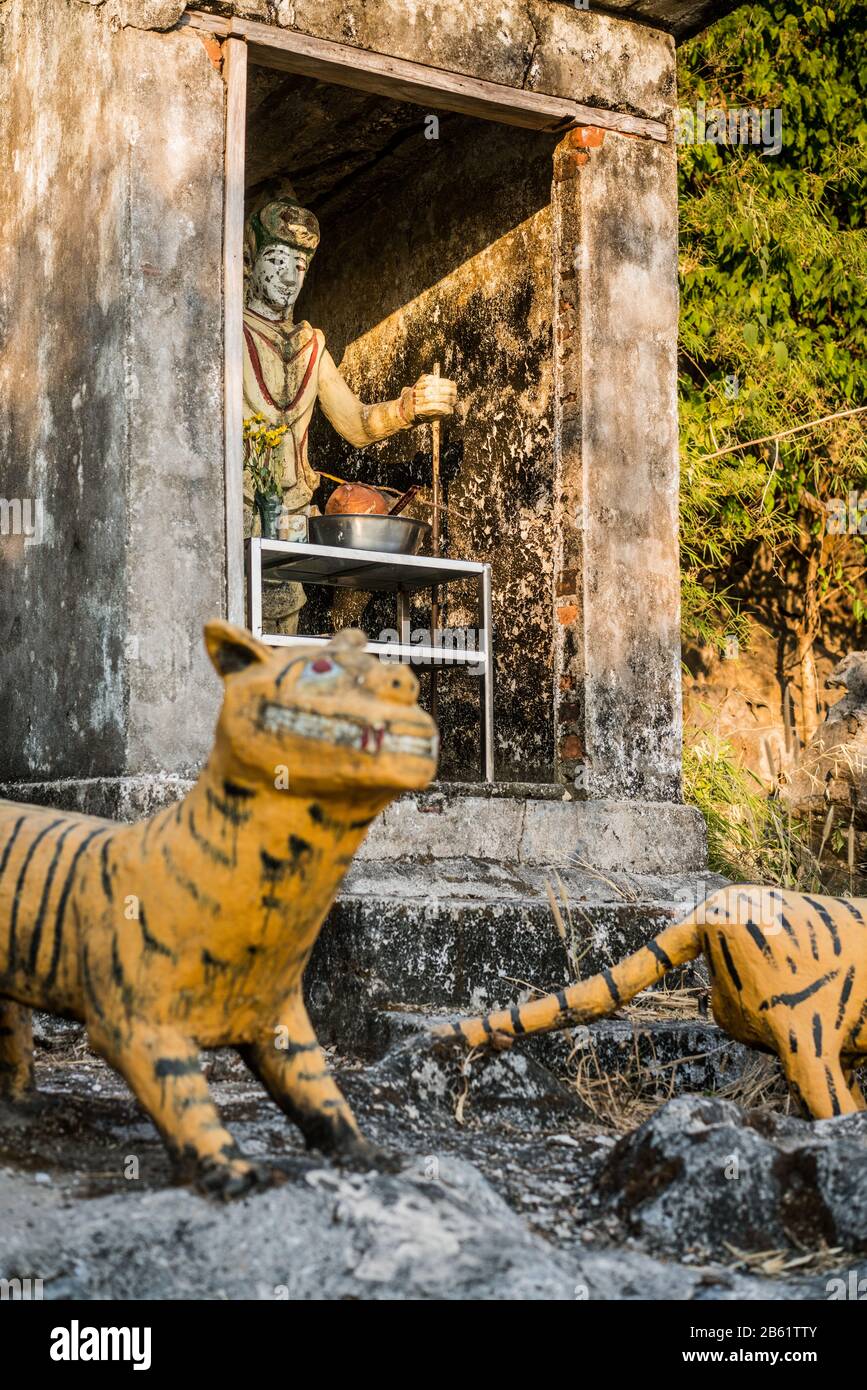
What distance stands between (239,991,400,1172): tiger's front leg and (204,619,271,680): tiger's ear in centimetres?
65

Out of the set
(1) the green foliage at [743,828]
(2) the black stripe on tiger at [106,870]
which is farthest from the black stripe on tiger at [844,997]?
(1) the green foliage at [743,828]

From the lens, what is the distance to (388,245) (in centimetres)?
723

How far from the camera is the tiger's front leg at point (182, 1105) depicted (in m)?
2.49

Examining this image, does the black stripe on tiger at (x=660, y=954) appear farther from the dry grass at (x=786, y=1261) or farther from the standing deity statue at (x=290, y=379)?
the standing deity statue at (x=290, y=379)

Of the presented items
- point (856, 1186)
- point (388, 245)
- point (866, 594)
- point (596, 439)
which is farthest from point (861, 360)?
point (856, 1186)

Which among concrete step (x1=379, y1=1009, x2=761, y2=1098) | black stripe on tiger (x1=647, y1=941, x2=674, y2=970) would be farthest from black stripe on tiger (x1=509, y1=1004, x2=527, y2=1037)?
concrete step (x1=379, y1=1009, x2=761, y2=1098)

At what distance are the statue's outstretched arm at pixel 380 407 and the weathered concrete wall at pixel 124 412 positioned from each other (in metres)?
1.59

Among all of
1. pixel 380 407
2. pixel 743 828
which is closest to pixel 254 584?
pixel 380 407

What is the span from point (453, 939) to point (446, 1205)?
6.18 ft

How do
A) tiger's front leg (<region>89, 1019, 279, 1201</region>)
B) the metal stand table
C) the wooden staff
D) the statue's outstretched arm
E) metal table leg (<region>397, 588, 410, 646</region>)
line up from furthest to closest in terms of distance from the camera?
metal table leg (<region>397, 588, 410, 646</region>)
the wooden staff
the statue's outstretched arm
the metal stand table
tiger's front leg (<region>89, 1019, 279, 1201</region>)

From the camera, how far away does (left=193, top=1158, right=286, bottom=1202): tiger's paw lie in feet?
8.09

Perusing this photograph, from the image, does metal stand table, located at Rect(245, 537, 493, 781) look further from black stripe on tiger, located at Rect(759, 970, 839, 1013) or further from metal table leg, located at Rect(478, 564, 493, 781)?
black stripe on tiger, located at Rect(759, 970, 839, 1013)

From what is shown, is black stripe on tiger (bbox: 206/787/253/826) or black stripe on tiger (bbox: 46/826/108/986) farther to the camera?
black stripe on tiger (bbox: 46/826/108/986)
